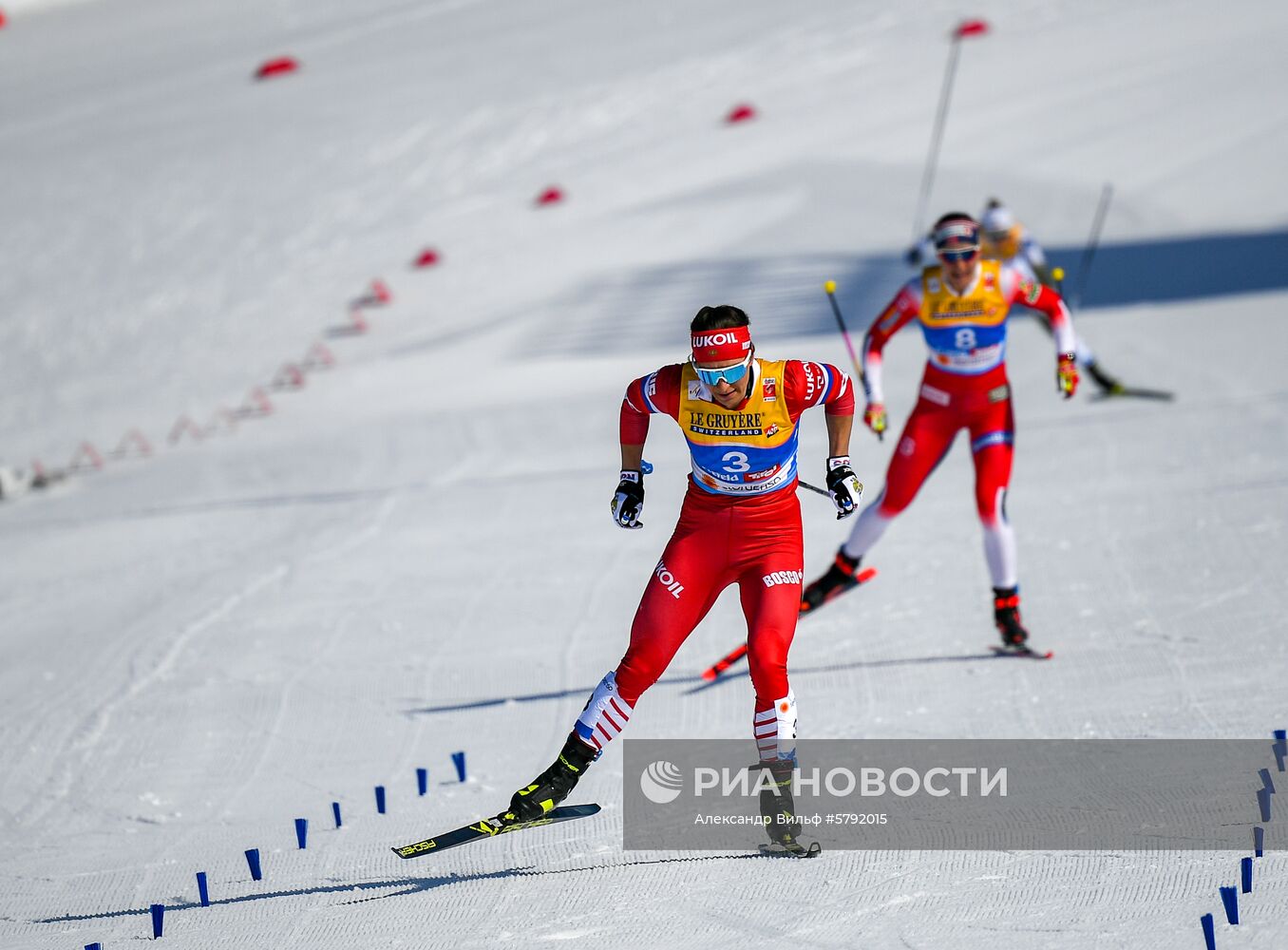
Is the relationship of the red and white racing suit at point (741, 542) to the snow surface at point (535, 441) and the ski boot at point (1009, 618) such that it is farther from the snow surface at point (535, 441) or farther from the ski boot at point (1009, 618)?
the ski boot at point (1009, 618)

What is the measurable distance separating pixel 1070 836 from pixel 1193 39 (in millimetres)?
20648

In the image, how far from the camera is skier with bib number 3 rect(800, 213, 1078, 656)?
8.27m

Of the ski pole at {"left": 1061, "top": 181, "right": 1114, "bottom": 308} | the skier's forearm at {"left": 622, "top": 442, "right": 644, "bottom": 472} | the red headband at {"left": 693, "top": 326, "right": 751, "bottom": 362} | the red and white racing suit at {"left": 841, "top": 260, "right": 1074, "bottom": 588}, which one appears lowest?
the skier's forearm at {"left": 622, "top": 442, "right": 644, "bottom": 472}

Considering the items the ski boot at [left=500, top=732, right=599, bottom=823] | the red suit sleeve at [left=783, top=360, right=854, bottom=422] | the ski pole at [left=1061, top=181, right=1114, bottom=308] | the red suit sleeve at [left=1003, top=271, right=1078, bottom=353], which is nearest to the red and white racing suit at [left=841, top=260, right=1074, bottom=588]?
the red suit sleeve at [left=1003, top=271, right=1078, bottom=353]

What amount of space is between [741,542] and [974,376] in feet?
9.01

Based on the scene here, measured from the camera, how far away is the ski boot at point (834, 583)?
29.4 ft

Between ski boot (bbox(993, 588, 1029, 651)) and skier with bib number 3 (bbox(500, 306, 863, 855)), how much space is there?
2286mm

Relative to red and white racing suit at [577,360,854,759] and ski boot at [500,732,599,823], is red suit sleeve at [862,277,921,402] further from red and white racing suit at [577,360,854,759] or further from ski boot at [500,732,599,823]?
ski boot at [500,732,599,823]

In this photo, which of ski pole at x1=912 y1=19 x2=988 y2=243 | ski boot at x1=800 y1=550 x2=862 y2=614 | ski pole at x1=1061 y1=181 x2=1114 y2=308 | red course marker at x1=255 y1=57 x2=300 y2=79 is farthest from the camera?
red course marker at x1=255 y1=57 x2=300 y2=79

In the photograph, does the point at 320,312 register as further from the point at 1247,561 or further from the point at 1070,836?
the point at 1070,836

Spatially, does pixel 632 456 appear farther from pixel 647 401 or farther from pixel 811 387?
pixel 811 387

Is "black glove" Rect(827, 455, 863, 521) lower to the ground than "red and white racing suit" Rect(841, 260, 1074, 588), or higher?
lower

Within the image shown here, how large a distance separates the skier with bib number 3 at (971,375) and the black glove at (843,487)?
175cm

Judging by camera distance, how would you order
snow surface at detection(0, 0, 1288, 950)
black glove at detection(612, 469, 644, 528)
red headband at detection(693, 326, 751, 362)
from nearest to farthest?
red headband at detection(693, 326, 751, 362), snow surface at detection(0, 0, 1288, 950), black glove at detection(612, 469, 644, 528)
